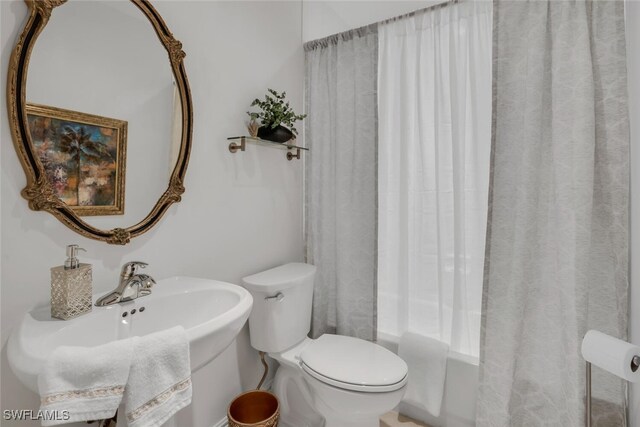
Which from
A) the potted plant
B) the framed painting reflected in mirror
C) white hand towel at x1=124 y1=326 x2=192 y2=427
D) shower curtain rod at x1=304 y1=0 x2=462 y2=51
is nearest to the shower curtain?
shower curtain rod at x1=304 y1=0 x2=462 y2=51

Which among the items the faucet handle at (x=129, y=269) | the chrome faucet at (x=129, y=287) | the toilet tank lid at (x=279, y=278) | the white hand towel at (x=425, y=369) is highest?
the faucet handle at (x=129, y=269)

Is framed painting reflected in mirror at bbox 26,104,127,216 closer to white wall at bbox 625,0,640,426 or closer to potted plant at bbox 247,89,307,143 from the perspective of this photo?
potted plant at bbox 247,89,307,143

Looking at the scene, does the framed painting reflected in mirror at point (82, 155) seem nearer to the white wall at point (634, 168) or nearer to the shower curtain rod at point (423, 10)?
the shower curtain rod at point (423, 10)

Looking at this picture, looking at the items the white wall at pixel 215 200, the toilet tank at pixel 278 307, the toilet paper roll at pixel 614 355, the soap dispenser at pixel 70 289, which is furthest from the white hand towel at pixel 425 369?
the soap dispenser at pixel 70 289

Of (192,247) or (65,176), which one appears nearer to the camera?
(65,176)

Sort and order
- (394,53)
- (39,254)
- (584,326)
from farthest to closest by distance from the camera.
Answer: (394,53) → (584,326) → (39,254)

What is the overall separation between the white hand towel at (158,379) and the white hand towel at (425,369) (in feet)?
3.88

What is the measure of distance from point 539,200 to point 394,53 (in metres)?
1.04

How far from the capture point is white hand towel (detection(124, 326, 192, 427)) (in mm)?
738

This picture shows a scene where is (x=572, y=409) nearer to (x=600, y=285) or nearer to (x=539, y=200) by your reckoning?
(x=600, y=285)

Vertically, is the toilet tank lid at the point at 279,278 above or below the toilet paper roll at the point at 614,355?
above

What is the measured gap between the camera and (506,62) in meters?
1.40

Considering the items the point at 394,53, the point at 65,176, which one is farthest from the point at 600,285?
the point at 65,176

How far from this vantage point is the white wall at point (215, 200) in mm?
942
